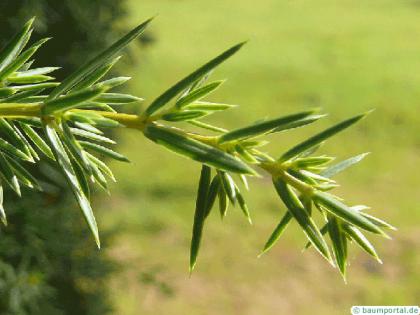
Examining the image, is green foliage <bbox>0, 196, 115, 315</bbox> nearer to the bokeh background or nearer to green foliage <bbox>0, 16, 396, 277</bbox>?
the bokeh background

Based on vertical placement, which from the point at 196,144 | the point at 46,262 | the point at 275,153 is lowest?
the point at 275,153

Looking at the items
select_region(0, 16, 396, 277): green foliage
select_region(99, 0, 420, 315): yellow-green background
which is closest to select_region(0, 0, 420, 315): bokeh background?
select_region(99, 0, 420, 315): yellow-green background

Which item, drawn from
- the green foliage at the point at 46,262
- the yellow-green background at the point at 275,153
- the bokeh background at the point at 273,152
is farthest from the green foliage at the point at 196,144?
the yellow-green background at the point at 275,153

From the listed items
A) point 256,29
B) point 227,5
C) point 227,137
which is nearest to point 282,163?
point 227,137

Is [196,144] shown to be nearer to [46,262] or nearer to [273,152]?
[46,262]

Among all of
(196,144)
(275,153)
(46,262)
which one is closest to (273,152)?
(275,153)

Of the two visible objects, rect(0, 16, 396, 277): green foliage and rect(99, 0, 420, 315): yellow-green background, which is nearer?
rect(0, 16, 396, 277): green foliage
